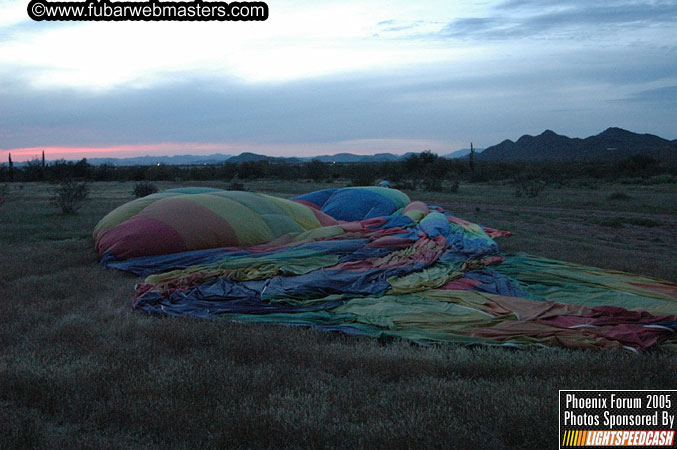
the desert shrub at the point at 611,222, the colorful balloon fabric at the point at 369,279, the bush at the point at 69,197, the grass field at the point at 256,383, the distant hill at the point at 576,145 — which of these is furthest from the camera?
the distant hill at the point at 576,145

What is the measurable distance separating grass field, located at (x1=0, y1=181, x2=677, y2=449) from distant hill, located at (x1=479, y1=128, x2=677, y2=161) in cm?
9219

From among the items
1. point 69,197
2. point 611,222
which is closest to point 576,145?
point 611,222

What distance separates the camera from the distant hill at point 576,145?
9307 cm

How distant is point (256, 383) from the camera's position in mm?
3312

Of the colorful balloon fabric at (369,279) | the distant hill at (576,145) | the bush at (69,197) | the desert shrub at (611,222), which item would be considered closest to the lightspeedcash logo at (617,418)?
the colorful balloon fabric at (369,279)

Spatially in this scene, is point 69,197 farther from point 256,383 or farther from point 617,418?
point 617,418

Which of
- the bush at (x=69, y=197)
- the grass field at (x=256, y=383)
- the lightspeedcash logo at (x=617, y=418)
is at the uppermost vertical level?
the bush at (x=69, y=197)

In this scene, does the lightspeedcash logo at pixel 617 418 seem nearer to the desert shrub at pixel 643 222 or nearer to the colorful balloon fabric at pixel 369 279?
the colorful balloon fabric at pixel 369 279

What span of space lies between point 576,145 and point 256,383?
10797cm

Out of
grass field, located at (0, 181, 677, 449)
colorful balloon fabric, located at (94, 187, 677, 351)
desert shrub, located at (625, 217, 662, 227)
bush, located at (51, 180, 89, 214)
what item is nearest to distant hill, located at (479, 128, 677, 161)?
desert shrub, located at (625, 217, 662, 227)

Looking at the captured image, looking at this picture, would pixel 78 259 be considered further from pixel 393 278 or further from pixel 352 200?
pixel 352 200

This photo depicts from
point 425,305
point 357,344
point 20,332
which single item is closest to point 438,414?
point 357,344

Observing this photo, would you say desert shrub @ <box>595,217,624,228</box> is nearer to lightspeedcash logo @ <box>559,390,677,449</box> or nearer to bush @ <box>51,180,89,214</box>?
lightspeedcash logo @ <box>559,390,677,449</box>

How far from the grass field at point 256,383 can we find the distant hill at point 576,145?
9219cm
